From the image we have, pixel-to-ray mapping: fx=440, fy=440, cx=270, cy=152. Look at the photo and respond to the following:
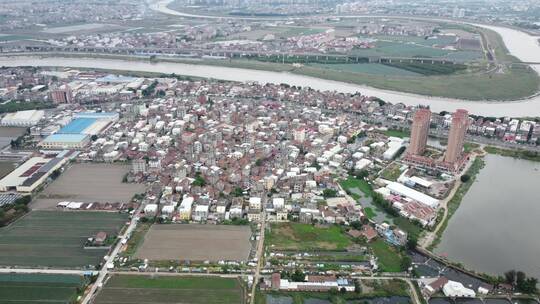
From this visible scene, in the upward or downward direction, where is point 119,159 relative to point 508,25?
downward

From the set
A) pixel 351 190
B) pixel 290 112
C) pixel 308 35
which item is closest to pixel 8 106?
pixel 290 112

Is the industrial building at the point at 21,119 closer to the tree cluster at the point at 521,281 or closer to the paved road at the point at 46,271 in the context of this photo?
the paved road at the point at 46,271

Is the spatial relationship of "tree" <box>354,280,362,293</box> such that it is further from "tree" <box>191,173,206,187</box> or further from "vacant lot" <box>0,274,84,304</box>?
"tree" <box>191,173,206,187</box>

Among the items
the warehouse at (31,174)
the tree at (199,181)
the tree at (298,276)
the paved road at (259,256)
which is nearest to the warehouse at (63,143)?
the warehouse at (31,174)

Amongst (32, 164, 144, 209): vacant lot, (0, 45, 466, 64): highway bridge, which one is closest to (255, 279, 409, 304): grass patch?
(32, 164, 144, 209): vacant lot

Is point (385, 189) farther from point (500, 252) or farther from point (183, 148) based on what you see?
point (183, 148)

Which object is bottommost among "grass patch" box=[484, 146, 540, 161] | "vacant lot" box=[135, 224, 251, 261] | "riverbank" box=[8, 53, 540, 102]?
"vacant lot" box=[135, 224, 251, 261]
